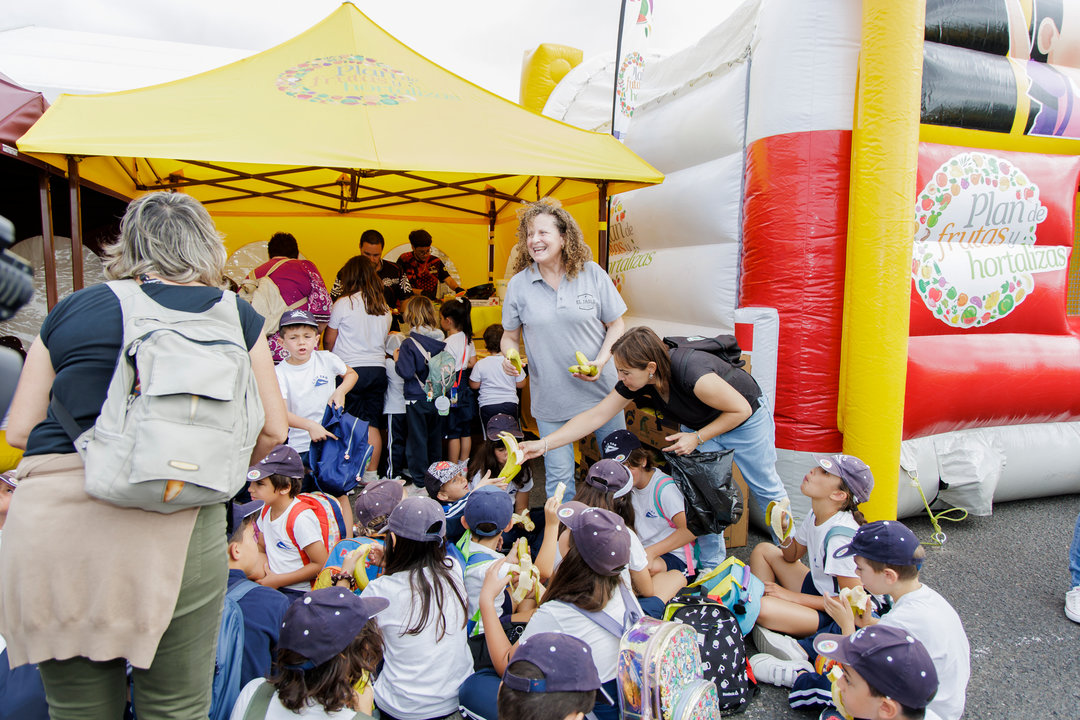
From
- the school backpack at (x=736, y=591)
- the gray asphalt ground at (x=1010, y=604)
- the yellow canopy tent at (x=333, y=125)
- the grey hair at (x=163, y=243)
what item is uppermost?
the yellow canopy tent at (x=333, y=125)

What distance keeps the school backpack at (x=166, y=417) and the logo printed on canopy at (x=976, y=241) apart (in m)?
3.65

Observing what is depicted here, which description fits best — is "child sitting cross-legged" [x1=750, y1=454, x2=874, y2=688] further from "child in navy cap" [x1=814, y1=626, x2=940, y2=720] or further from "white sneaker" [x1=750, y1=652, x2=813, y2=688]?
"child in navy cap" [x1=814, y1=626, x2=940, y2=720]

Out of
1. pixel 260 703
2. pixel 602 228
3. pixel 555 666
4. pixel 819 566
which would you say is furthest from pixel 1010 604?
pixel 260 703

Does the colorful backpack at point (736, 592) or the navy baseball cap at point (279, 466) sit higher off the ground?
the navy baseball cap at point (279, 466)

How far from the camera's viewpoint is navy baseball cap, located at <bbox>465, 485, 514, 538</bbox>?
8.32ft

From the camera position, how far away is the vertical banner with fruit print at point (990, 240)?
151 inches

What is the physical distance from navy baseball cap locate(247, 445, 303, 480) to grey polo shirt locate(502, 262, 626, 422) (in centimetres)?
124

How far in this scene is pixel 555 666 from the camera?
1.58m

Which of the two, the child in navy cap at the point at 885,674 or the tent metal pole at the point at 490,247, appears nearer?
the child in navy cap at the point at 885,674

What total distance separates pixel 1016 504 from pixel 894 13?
10.8 feet

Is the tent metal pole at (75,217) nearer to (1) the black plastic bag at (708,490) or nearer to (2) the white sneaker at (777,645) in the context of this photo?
(1) the black plastic bag at (708,490)

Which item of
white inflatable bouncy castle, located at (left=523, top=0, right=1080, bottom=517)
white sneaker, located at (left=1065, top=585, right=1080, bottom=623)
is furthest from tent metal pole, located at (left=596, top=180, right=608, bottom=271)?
white sneaker, located at (left=1065, top=585, right=1080, bottom=623)

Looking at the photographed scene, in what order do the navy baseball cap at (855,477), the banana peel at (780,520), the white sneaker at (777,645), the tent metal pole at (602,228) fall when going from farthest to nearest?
the tent metal pole at (602,228) < the banana peel at (780,520) < the navy baseball cap at (855,477) < the white sneaker at (777,645)

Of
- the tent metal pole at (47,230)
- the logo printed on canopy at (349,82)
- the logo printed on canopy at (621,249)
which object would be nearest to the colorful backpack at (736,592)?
the logo printed on canopy at (621,249)
